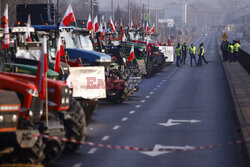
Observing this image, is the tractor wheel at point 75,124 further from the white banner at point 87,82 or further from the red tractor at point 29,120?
the white banner at point 87,82

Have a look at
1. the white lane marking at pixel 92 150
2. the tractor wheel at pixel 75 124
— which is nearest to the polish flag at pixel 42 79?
the tractor wheel at pixel 75 124

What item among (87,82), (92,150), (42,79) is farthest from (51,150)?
(87,82)

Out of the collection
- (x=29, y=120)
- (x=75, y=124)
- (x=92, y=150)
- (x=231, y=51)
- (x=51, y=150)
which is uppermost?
(x=29, y=120)

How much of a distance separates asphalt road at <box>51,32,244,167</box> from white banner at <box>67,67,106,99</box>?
0.86 m

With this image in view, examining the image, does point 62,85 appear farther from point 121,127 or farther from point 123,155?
point 121,127

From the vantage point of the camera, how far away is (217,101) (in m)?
25.7

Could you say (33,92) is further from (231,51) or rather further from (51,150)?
(231,51)

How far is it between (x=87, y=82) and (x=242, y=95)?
9.37m

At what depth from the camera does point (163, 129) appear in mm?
18016

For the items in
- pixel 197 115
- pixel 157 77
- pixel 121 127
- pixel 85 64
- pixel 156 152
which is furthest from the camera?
pixel 157 77

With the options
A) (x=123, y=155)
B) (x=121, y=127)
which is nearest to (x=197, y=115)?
(x=121, y=127)

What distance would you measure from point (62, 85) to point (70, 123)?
4.32 ft

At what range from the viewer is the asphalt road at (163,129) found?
44.6 feet

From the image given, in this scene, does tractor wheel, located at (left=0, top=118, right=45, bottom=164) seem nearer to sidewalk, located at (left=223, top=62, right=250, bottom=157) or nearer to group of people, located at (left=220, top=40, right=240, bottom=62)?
sidewalk, located at (left=223, top=62, right=250, bottom=157)
